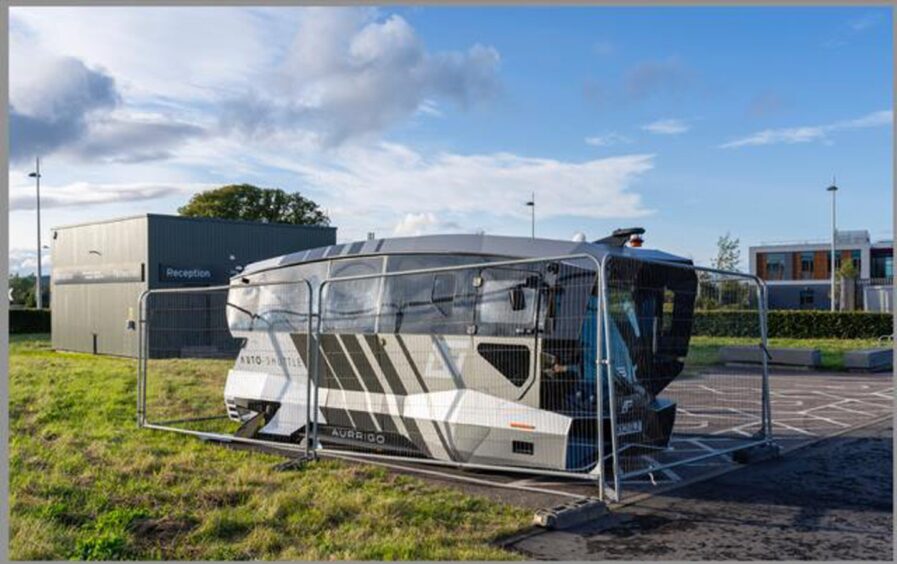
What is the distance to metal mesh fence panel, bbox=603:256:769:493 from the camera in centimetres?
750

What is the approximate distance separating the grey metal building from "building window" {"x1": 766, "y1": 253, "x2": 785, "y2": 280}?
169 feet

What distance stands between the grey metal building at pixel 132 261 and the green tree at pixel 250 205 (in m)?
21.9

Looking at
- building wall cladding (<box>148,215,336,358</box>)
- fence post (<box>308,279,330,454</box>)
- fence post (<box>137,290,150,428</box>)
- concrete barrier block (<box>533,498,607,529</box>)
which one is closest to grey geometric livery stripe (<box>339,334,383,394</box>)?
fence post (<box>308,279,330,454</box>)

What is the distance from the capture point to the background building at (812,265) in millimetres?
67562

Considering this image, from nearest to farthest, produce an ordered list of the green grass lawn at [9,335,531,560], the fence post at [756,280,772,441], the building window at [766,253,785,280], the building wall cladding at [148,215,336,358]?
the green grass lawn at [9,335,531,560]
the fence post at [756,280,772,441]
the building wall cladding at [148,215,336,358]
the building window at [766,253,785,280]

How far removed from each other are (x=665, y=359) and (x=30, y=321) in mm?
48414

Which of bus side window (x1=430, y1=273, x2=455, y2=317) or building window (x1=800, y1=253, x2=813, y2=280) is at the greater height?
building window (x1=800, y1=253, x2=813, y2=280)

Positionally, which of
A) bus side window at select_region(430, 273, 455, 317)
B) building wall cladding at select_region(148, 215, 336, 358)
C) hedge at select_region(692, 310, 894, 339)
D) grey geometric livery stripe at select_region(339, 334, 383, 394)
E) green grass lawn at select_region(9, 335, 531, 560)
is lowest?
green grass lawn at select_region(9, 335, 531, 560)

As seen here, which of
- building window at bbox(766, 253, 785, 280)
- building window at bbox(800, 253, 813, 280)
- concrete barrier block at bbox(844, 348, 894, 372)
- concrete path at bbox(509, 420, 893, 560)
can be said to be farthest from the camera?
building window at bbox(766, 253, 785, 280)

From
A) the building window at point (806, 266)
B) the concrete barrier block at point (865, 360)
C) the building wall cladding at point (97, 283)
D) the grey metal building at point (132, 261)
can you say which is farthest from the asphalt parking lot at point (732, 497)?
the building window at point (806, 266)

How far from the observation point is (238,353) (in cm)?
1068

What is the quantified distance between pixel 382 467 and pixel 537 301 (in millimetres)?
2468

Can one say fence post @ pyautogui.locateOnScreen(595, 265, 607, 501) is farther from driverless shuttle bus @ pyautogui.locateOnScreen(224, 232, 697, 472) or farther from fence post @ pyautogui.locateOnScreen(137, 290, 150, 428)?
fence post @ pyautogui.locateOnScreen(137, 290, 150, 428)

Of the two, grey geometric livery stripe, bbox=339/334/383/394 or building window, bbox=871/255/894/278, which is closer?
grey geometric livery stripe, bbox=339/334/383/394
